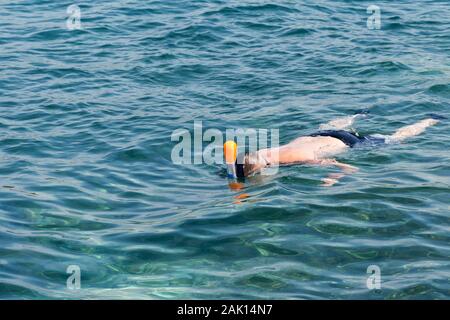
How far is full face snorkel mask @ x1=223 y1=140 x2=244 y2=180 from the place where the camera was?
1005 cm

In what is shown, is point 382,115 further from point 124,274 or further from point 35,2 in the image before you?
point 35,2

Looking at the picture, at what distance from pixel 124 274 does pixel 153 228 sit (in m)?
1.18

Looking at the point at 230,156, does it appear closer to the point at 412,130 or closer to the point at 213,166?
the point at 213,166

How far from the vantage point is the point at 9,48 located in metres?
17.7

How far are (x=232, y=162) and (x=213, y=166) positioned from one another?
4.18 ft

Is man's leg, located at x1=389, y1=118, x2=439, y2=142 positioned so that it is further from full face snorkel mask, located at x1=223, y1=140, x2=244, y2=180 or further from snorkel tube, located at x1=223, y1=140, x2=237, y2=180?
snorkel tube, located at x1=223, y1=140, x2=237, y2=180

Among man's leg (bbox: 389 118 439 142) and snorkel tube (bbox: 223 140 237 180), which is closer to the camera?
snorkel tube (bbox: 223 140 237 180)

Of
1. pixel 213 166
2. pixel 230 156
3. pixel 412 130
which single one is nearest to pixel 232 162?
pixel 230 156

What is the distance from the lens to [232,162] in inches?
404

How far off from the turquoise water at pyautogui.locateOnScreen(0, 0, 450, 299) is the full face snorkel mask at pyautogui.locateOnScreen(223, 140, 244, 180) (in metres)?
0.22

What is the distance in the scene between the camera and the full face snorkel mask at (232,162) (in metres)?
10.1

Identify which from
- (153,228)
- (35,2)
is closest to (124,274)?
(153,228)

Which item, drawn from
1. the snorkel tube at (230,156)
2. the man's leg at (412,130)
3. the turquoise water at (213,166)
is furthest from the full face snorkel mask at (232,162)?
the man's leg at (412,130)

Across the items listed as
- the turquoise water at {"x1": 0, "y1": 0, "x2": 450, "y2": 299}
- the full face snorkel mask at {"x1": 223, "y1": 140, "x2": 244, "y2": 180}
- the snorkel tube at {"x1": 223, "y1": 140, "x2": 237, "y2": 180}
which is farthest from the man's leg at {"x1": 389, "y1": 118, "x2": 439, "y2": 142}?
the snorkel tube at {"x1": 223, "y1": 140, "x2": 237, "y2": 180}
